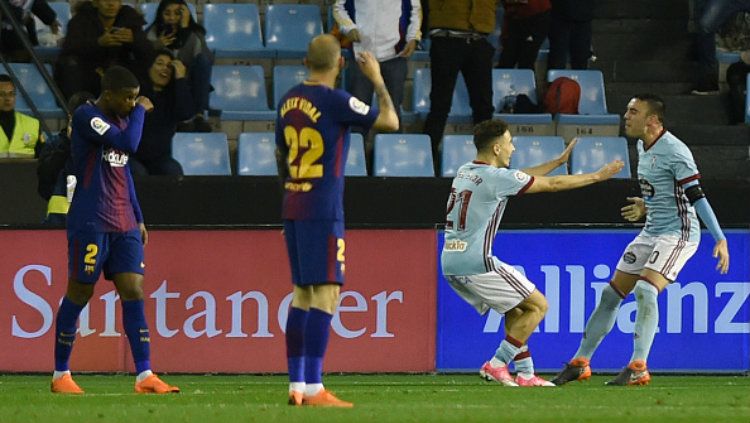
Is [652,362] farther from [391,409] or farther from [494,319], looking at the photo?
[391,409]

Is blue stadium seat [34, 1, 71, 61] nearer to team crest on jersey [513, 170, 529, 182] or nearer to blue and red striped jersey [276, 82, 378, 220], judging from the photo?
team crest on jersey [513, 170, 529, 182]

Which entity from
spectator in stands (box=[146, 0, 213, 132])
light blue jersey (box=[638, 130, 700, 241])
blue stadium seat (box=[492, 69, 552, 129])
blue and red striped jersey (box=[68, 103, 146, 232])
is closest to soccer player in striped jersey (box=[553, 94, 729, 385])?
light blue jersey (box=[638, 130, 700, 241])

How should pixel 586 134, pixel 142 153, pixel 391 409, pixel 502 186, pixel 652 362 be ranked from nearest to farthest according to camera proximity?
1. pixel 391 409
2. pixel 502 186
3. pixel 652 362
4. pixel 142 153
5. pixel 586 134

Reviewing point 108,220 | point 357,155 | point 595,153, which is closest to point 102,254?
point 108,220

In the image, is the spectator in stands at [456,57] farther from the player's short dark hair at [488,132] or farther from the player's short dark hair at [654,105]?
the player's short dark hair at [488,132]

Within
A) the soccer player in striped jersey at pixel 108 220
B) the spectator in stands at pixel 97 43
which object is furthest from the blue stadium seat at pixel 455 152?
the soccer player in striped jersey at pixel 108 220

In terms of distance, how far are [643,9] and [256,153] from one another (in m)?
5.55

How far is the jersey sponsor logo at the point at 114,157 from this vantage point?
10.3 meters

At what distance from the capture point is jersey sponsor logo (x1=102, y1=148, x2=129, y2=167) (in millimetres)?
10281

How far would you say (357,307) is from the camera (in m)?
13.4

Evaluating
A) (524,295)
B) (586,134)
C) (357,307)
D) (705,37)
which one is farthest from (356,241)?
(705,37)

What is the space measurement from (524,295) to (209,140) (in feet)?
17.3

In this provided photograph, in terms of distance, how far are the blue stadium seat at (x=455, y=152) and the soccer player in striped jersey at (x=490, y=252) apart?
4322mm

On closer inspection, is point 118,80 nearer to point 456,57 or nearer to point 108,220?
point 108,220
